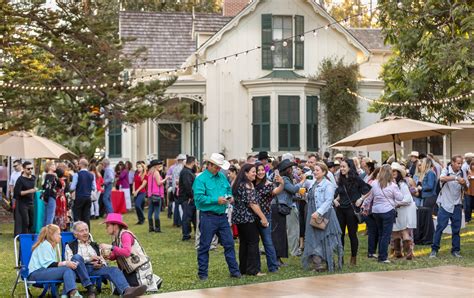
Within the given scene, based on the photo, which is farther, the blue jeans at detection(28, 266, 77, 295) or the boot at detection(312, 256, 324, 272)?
the boot at detection(312, 256, 324, 272)

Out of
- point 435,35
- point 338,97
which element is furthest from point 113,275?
point 338,97

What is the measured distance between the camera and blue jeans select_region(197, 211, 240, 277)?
13812 millimetres

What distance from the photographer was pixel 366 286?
13.0m

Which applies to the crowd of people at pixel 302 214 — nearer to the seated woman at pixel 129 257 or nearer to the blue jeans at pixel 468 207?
the seated woman at pixel 129 257

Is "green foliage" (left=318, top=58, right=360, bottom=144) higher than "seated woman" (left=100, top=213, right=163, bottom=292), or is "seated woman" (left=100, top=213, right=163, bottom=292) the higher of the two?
"green foliage" (left=318, top=58, right=360, bottom=144)

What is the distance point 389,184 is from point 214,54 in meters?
21.9

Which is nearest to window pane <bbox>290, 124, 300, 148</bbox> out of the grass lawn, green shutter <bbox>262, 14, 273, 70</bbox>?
green shutter <bbox>262, 14, 273, 70</bbox>

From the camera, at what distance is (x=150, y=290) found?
12.9 metres

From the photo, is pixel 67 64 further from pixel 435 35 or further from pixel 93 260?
pixel 93 260

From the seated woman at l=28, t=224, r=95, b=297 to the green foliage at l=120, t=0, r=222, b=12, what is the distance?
4336 cm

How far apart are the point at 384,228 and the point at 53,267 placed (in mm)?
5995

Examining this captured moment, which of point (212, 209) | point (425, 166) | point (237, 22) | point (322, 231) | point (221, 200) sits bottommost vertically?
point (322, 231)

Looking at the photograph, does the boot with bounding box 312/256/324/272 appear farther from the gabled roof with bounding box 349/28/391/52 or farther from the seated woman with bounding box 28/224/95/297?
the gabled roof with bounding box 349/28/391/52

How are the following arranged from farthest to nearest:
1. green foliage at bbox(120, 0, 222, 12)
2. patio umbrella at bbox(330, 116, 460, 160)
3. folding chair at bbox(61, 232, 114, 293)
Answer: green foliage at bbox(120, 0, 222, 12) → patio umbrella at bbox(330, 116, 460, 160) → folding chair at bbox(61, 232, 114, 293)
